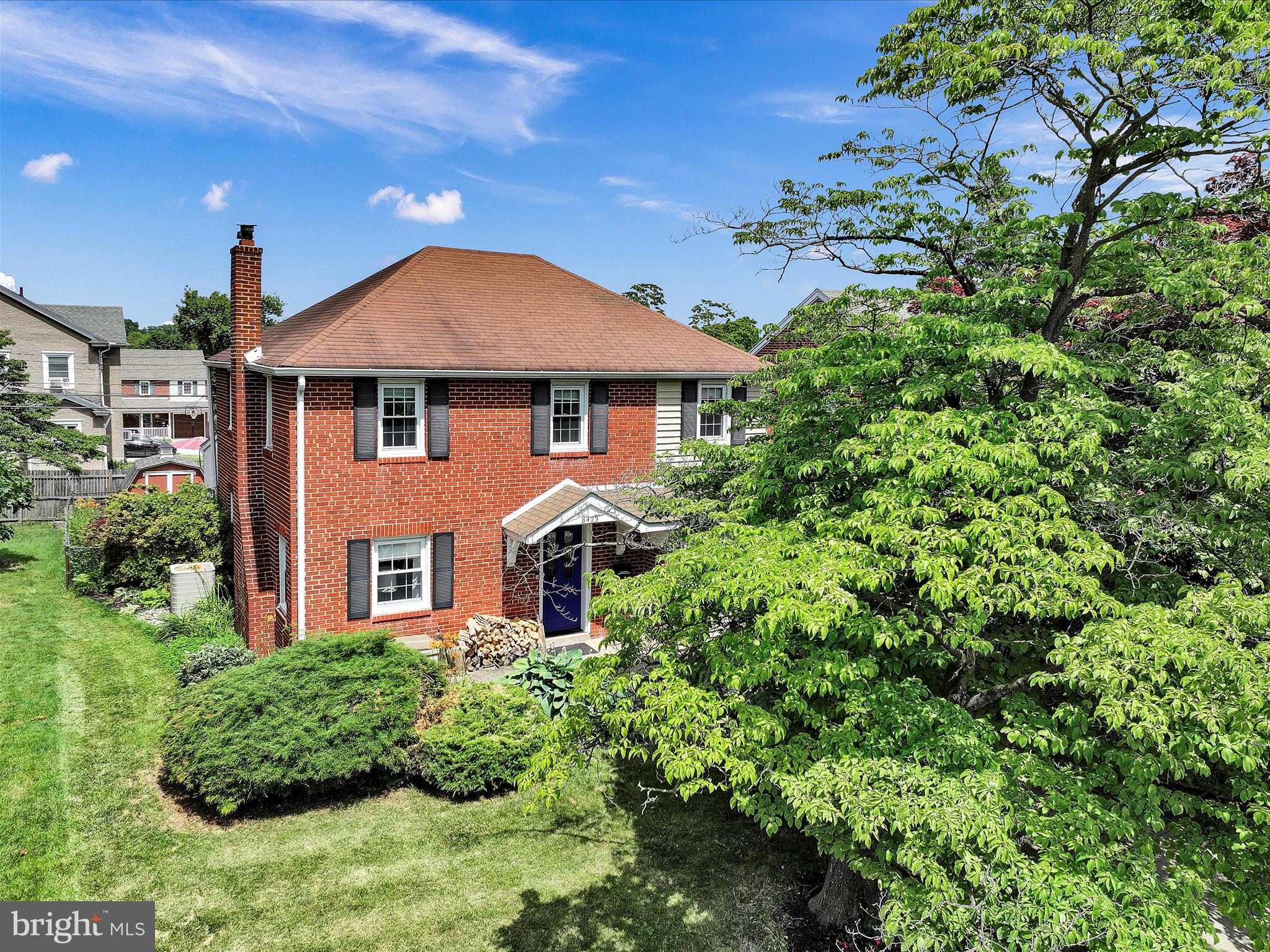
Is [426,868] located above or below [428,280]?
below

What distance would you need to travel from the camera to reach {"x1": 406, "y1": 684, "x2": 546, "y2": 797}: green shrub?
11.5 metres

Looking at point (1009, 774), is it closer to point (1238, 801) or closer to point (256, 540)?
point (1238, 801)

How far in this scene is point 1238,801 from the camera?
7.09m

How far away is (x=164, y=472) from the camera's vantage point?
30641 mm

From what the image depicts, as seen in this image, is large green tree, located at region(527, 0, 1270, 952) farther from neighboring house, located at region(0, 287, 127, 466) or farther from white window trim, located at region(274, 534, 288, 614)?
neighboring house, located at region(0, 287, 127, 466)

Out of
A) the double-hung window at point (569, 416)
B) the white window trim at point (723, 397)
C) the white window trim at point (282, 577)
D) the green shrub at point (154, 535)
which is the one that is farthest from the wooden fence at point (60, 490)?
the white window trim at point (723, 397)

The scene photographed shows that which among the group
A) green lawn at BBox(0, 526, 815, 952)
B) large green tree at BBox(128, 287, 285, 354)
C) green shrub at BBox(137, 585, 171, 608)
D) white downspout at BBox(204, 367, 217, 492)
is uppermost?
large green tree at BBox(128, 287, 285, 354)

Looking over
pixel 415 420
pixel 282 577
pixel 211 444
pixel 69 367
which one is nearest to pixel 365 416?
pixel 415 420

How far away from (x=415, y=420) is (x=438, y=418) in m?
0.47

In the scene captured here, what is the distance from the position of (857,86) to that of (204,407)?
188 feet

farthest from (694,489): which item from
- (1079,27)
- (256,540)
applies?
(256,540)

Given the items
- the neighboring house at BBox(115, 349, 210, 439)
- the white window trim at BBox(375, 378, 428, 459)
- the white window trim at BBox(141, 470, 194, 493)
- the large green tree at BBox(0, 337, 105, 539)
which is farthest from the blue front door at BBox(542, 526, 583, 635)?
the neighboring house at BBox(115, 349, 210, 439)

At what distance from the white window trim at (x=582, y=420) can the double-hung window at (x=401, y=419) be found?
2.85 meters

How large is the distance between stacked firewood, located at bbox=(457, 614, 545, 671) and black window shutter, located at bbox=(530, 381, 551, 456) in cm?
371
